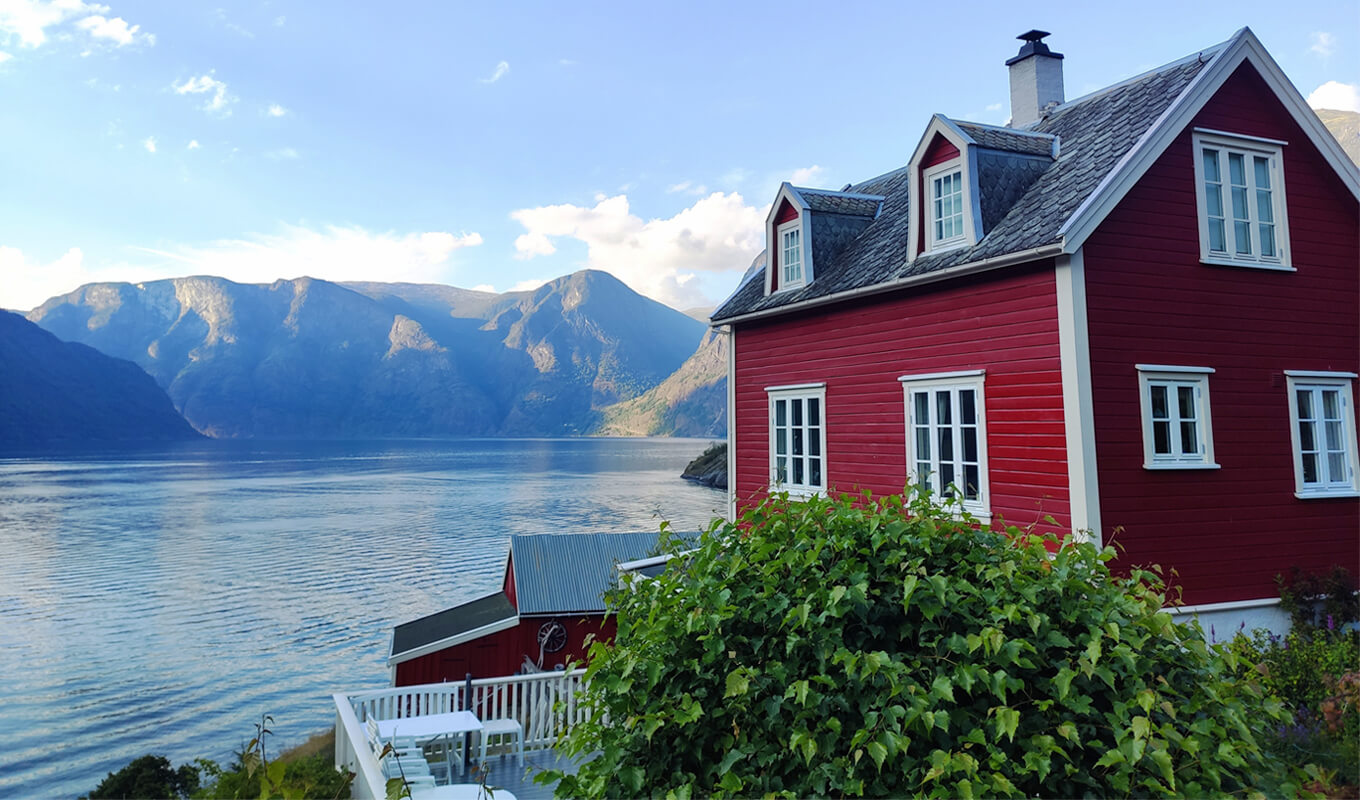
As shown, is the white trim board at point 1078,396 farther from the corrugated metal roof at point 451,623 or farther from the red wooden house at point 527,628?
the corrugated metal roof at point 451,623

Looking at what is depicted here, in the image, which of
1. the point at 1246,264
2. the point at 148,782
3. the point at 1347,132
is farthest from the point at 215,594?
the point at 1347,132

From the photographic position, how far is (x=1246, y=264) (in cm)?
1212

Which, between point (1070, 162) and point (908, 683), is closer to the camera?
point (908, 683)

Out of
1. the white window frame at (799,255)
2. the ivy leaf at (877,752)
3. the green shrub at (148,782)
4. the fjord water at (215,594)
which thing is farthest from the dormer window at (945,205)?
the fjord water at (215,594)

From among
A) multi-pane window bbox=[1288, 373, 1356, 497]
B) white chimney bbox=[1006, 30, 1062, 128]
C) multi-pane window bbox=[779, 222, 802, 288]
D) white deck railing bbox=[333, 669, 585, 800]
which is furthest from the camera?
multi-pane window bbox=[779, 222, 802, 288]

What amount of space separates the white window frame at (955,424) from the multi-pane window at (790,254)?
13.9 feet

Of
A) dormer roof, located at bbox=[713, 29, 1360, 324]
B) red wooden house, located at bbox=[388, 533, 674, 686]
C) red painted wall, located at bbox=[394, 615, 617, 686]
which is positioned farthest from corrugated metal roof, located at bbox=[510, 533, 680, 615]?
dormer roof, located at bbox=[713, 29, 1360, 324]

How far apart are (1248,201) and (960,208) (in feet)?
14.9

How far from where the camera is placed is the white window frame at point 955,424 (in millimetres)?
12094

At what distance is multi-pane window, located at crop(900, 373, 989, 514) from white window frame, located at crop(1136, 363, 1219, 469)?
224 centimetres

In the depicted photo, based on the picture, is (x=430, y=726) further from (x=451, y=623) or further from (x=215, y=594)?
(x=215, y=594)

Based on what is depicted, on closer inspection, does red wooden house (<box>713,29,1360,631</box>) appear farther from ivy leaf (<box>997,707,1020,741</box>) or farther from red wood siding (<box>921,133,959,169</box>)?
ivy leaf (<box>997,707,1020,741</box>)

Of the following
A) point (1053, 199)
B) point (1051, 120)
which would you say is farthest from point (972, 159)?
point (1051, 120)

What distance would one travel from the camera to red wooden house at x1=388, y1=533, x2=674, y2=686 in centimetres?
2258
